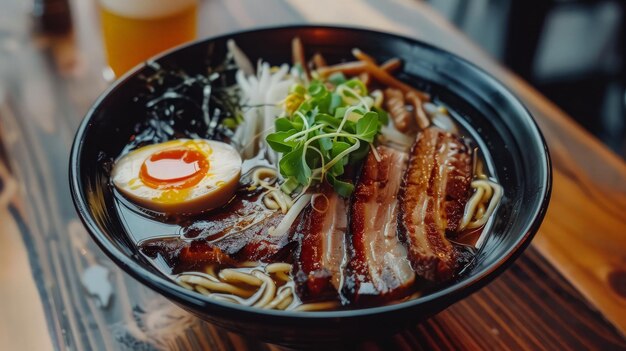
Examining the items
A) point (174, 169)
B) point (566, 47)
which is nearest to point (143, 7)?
point (174, 169)

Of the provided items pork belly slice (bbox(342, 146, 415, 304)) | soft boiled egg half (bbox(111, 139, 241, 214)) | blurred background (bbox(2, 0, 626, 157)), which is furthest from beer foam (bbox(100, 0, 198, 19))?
blurred background (bbox(2, 0, 626, 157))

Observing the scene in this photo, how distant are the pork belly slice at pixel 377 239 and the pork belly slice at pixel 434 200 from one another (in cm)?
3

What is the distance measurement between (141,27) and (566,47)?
3.45 m

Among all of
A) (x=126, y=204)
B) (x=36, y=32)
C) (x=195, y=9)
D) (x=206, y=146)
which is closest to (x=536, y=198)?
(x=206, y=146)

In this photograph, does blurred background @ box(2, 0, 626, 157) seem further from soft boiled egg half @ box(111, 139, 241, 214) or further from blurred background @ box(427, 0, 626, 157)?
soft boiled egg half @ box(111, 139, 241, 214)

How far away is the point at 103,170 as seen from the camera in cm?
170

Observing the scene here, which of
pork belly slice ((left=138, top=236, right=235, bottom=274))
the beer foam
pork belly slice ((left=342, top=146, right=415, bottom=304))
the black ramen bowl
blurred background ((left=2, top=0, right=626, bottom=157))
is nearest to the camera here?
the black ramen bowl

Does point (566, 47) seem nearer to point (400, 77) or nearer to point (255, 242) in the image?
point (400, 77)

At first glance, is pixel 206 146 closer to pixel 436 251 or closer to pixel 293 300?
pixel 293 300

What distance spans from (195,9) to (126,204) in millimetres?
1035

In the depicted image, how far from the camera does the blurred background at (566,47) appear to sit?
4.09 metres

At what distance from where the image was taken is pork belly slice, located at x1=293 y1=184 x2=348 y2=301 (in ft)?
4.56

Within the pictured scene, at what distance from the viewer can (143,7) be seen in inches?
87.1

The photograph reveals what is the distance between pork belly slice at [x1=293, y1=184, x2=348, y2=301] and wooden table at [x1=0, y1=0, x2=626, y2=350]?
254 mm
